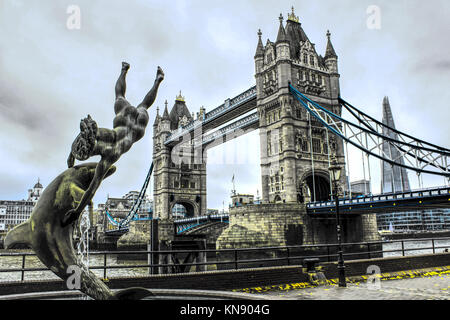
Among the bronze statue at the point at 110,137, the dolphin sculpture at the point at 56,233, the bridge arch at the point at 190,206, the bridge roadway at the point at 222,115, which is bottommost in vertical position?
the dolphin sculpture at the point at 56,233

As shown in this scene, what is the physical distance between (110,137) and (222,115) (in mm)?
51662

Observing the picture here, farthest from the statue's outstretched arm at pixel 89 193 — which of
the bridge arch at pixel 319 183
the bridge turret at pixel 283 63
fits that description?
the bridge turret at pixel 283 63

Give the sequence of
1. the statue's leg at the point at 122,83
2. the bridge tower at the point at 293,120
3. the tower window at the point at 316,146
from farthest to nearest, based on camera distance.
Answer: the tower window at the point at 316,146 → the bridge tower at the point at 293,120 → the statue's leg at the point at 122,83

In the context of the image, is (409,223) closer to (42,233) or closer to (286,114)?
(286,114)

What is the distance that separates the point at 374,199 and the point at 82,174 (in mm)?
28917

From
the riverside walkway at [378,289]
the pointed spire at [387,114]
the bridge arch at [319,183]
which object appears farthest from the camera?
the pointed spire at [387,114]

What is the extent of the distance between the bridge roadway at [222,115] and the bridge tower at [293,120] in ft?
20.2

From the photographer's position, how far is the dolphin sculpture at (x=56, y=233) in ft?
15.0

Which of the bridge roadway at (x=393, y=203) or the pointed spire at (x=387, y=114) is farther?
the pointed spire at (x=387, y=114)

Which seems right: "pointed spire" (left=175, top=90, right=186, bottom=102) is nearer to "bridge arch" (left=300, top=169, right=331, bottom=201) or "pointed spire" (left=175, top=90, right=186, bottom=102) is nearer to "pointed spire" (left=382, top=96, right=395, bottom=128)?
"bridge arch" (left=300, top=169, right=331, bottom=201)

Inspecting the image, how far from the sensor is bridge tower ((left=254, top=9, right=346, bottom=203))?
37812 millimetres

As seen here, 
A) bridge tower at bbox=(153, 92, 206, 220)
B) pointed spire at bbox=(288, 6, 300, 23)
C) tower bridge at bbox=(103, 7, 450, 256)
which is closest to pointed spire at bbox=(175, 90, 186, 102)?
bridge tower at bbox=(153, 92, 206, 220)

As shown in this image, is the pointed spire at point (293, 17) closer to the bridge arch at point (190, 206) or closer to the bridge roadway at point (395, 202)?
the bridge roadway at point (395, 202)

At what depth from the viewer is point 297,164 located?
37.9 meters
